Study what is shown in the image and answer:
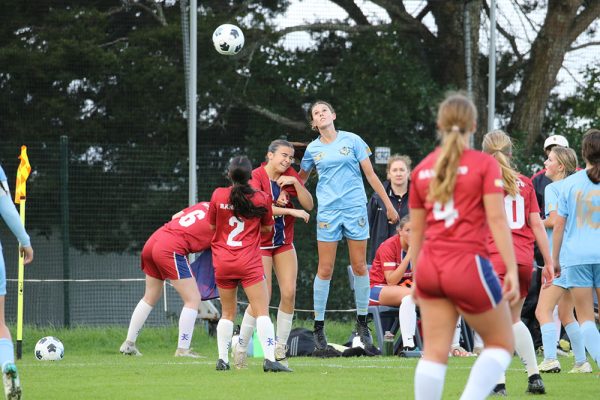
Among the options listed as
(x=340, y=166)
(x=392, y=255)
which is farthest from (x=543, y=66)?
(x=340, y=166)

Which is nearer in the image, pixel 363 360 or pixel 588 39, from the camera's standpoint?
pixel 363 360

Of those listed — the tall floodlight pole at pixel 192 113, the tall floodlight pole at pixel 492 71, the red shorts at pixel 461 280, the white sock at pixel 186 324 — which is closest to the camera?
the red shorts at pixel 461 280

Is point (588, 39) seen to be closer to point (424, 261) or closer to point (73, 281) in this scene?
point (73, 281)

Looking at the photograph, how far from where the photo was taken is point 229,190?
7695mm

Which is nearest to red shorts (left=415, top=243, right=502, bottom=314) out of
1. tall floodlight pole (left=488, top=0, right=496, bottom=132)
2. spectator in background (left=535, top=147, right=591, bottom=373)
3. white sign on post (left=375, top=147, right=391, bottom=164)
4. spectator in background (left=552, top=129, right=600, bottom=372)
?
spectator in background (left=552, top=129, right=600, bottom=372)

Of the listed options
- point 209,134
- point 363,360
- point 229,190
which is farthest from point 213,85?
point 229,190

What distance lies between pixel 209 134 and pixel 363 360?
567 cm

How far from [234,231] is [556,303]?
2500mm

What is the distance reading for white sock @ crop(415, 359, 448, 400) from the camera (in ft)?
15.4

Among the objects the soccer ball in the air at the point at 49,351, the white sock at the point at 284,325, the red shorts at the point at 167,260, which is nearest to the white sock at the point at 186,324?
the red shorts at the point at 167,260

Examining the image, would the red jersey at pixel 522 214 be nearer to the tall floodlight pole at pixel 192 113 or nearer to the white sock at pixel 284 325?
the white sock at pixel 284 325

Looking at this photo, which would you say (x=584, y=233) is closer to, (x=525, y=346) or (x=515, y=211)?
(x=515, y=211)

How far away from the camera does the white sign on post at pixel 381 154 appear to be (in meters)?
13.4

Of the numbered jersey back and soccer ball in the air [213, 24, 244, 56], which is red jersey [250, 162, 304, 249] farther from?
soccer ball in the air [213, 24, 244, 56]
